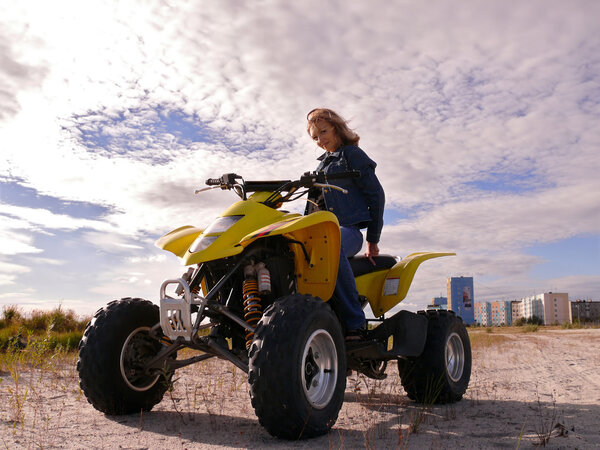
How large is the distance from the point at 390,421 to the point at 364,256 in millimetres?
1739

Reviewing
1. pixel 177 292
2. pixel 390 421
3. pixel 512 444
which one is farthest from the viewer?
pixel 390 421

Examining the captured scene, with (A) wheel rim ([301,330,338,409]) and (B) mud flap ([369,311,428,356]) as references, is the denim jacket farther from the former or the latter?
(A) wheel rim ([301,330,338,409])

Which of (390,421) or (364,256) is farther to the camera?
(364,256)

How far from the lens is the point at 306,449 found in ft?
11.5

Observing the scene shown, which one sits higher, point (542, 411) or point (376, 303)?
point (376, 303)

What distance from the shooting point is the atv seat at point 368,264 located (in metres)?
5.62

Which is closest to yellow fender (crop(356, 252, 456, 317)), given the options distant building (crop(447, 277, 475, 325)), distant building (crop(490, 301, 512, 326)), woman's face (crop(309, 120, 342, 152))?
woman's face (crop(309, 120, 342, 152))

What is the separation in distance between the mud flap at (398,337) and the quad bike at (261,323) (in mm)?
12

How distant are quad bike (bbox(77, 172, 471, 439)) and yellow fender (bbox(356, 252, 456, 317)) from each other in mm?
15

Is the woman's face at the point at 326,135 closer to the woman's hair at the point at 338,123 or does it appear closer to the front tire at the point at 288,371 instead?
the woman's hair at the point at 338,123

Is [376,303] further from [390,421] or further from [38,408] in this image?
[38,408]

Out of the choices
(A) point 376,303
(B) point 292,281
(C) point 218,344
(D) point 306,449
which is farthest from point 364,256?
(D) point 306,449

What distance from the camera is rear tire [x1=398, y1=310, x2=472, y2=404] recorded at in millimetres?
5805

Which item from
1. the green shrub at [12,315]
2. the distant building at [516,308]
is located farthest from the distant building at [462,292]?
the distant building at [516,308]
